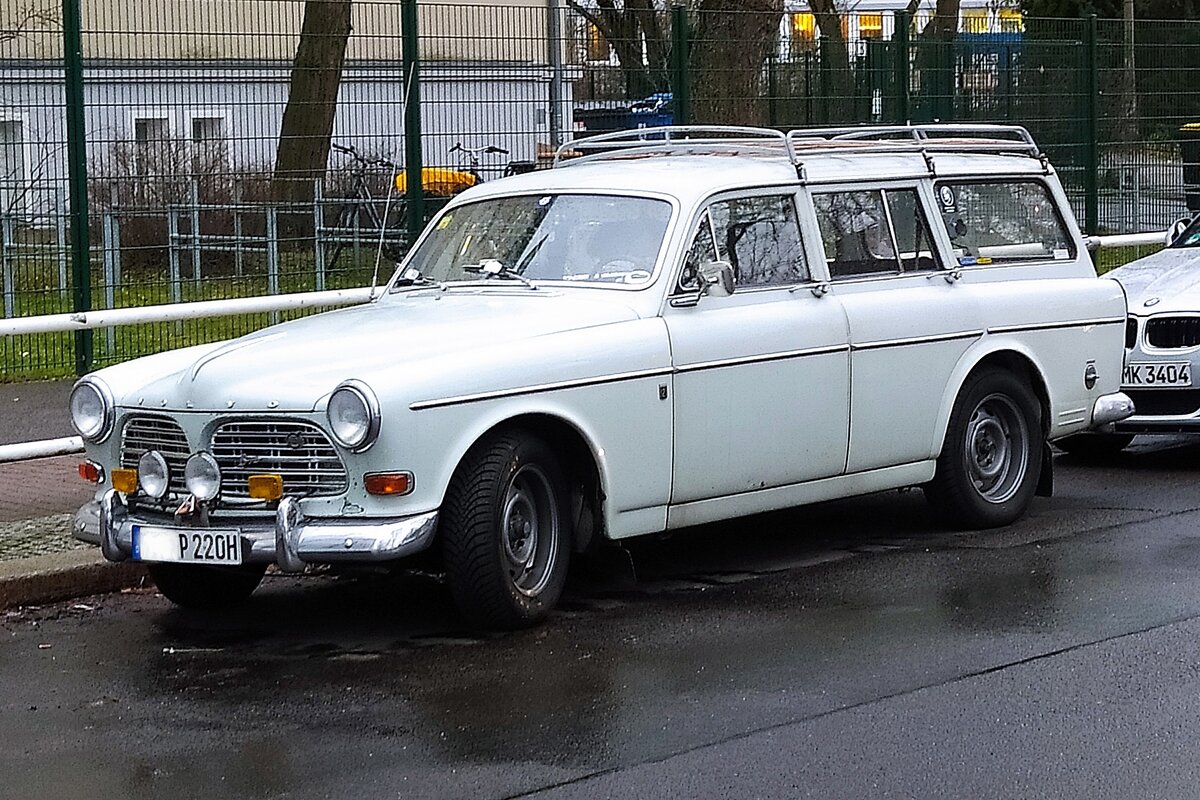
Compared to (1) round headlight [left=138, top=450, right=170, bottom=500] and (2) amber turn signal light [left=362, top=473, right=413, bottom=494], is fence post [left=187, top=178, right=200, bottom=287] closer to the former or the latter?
(1) round headlight [left=138, top=450, right=170, bottom=500]

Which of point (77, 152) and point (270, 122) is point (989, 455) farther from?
point (77, 152)

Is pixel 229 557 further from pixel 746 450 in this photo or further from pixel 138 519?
pixel 746 450

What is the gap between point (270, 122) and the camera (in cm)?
1258

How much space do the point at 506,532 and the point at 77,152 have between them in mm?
5747

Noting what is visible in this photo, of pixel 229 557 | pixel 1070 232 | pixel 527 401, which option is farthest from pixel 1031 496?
pixel 229 557

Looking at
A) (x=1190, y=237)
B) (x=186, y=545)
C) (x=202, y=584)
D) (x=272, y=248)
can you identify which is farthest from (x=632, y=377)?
(x=1190, y=237)

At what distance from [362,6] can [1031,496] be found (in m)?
6.32

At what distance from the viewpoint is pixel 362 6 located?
535 inches

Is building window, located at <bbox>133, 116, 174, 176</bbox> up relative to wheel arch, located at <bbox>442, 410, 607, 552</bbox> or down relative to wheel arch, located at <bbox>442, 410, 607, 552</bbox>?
up

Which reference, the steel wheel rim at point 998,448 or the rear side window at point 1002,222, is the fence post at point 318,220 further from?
the steel wheel rim at point 998,448

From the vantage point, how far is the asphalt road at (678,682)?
18.3 ft

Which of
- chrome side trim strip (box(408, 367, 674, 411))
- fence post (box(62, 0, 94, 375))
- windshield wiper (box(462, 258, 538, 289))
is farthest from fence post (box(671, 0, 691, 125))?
chrome side trim strip (box(408, 367, 674, 411))

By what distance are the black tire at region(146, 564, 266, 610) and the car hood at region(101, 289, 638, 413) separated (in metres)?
0.78

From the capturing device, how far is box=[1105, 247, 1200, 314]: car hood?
1098cm
